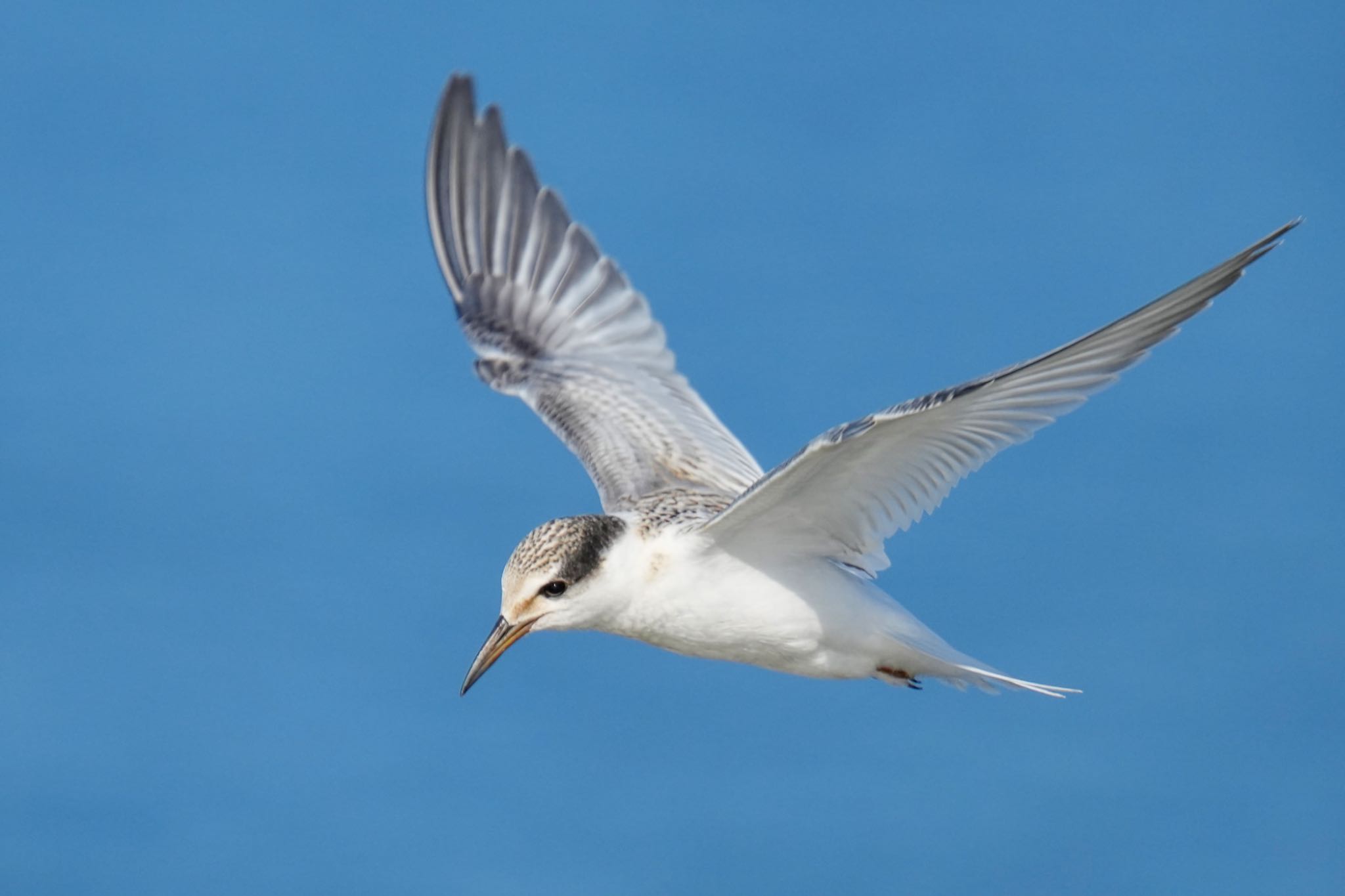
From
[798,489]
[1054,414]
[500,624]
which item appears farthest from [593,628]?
[1054,414]

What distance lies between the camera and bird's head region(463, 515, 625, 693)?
6012 mm

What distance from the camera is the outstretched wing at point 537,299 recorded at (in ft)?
26.0

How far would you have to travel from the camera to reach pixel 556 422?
7.85 m

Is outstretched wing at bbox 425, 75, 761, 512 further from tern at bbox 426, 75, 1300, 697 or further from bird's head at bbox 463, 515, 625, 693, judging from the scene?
bird's head at bbox 463, 515, 625, 693

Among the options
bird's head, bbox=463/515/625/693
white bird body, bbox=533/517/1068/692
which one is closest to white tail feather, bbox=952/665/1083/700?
white bird body, bbox=533/517/1068/692

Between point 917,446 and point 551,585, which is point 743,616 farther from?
point 917,446

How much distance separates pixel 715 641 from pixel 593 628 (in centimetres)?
37

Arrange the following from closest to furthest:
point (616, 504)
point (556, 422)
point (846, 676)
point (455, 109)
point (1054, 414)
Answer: point (1054, 414), point (846, 676), point (616, 504), point (556, 422), point (455, 109)

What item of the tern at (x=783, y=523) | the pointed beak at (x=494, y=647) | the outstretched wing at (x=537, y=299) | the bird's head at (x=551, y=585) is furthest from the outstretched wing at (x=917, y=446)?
the outstretched wing at (x=537, y=299)

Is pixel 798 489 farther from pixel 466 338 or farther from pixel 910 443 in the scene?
pixel 466 338

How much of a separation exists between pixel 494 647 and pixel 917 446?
4.47 ft

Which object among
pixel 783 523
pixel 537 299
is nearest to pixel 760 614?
pixel 783 523

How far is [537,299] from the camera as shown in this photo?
854 centimetres

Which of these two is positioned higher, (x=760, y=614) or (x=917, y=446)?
(x=917, y=446)
